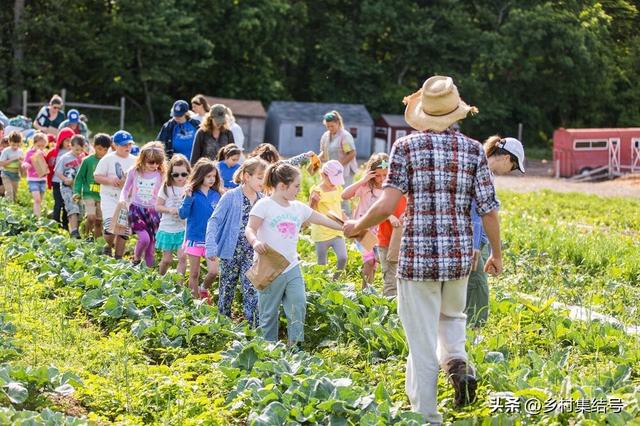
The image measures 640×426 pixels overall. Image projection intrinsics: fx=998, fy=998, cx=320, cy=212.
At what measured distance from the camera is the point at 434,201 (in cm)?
565

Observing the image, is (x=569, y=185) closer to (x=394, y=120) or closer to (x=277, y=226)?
(x=394, y=120)

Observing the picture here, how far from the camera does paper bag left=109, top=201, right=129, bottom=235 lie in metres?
10.9

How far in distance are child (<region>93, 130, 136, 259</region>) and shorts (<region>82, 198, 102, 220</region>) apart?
69 cm

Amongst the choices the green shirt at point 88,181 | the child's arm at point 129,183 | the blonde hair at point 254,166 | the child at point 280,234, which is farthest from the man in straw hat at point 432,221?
the green shirt at point 88,181

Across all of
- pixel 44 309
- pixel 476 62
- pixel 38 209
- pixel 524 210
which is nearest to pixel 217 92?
pixel 476 62

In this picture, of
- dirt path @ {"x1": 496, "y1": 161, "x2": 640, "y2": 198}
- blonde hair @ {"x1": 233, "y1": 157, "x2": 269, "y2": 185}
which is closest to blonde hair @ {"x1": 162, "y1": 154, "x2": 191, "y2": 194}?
blonde hair @ {"x1": 233, "y1": 157, "x2": 269, "y2": 185}

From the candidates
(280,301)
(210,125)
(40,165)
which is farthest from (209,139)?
(280,301)

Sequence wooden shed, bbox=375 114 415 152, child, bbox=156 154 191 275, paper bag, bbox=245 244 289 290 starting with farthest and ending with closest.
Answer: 1. wooden shed, bbox=375 114 415 152
2. child, bbox=156 154 191 275
3. paper bag, bbox=245 244 289 290

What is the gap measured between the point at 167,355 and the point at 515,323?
2683mm

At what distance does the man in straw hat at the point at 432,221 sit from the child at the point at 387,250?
11.4 ft

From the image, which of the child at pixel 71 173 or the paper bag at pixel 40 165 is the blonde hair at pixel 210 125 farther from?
the paper bag at pixel 40 165

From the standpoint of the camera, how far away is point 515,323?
7.74 metres

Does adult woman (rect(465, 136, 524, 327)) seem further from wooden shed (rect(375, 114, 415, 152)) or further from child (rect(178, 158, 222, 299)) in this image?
wooden shed (rect(375, 114, 415, 152))

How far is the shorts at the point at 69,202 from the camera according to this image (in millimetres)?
13438
